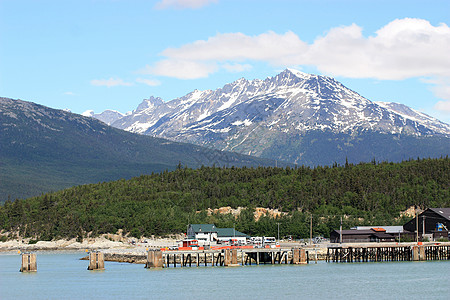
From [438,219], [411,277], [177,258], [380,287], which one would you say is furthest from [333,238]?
[380,287]

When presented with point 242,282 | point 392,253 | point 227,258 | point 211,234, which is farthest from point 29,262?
point 392,253

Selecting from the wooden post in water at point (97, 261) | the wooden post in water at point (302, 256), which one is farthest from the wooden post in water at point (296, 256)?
the wooden post in water at point (97, 261)

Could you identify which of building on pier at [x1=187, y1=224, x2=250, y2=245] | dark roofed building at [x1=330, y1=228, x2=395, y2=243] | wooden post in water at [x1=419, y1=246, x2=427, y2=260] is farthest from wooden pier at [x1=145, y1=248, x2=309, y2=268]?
building on pier at [x1=187, y1=224, x2=250, y2=245]

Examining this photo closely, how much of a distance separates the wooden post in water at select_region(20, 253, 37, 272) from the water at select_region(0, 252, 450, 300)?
1226 mm

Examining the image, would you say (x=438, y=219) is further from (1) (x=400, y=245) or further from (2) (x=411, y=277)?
(2) (x=411, y=277)

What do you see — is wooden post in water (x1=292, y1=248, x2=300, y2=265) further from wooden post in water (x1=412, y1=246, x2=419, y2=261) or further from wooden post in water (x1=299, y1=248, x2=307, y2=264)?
wooden post in water (x1=412, y1=246, x2=419, y2=261)

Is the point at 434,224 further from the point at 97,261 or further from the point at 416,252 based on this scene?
the point at 97,261

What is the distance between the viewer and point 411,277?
104m

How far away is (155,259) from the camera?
114 m

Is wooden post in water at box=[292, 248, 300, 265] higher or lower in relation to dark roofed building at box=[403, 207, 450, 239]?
lower

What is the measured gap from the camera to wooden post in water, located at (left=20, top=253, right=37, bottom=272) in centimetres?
11638

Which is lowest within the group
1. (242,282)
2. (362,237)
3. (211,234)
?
(242,282)

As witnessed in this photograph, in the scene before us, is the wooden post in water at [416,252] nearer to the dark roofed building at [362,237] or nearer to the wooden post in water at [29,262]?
the dark roofed building at [362,237]

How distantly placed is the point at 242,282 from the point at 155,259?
61.4 ft
